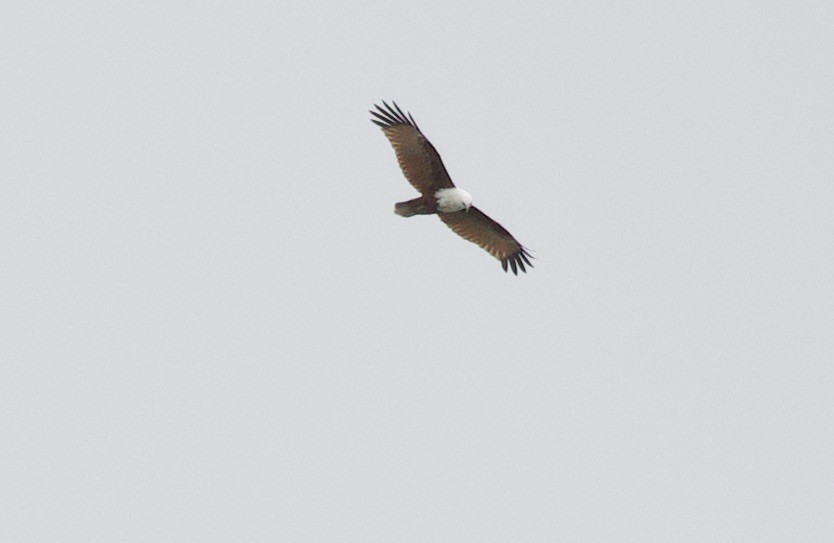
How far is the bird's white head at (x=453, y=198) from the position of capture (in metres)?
26.1

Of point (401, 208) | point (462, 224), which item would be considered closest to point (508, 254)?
point (462, 224)

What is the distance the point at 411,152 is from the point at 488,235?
2.87m

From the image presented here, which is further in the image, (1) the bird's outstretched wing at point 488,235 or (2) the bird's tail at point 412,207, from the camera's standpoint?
(1) the bird's outstretched wing at point 488,235

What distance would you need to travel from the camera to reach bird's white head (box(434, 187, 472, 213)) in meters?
26.1

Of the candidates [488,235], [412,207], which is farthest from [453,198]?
[488,235]

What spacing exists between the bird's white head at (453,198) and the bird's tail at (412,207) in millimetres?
→ 253

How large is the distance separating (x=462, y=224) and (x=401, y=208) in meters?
1.98

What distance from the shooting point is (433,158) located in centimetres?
2578

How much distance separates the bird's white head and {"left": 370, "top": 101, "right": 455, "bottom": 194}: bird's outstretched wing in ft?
0.33

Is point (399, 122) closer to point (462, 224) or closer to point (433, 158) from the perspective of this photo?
point (433, 158)

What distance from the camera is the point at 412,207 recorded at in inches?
1028

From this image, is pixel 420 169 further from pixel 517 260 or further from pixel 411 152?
pixel 517 260

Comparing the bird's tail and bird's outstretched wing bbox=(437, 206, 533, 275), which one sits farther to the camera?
bird's outstretched wing bbox=(437, 206, 533, 275)

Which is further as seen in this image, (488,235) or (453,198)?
(488,235)
